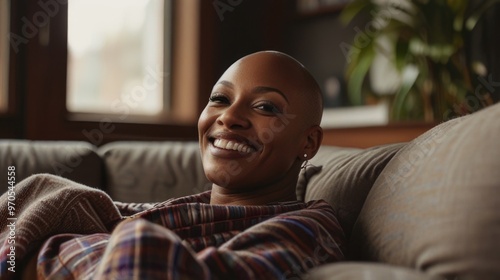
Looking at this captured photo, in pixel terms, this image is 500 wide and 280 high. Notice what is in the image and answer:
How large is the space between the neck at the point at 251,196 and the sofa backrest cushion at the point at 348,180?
0.12 meters

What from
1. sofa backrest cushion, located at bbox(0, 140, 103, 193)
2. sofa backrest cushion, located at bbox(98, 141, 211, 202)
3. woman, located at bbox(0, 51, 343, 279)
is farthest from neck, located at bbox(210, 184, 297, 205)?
sofa backrest cushion, located at bbox(0, 140, 103, 193)

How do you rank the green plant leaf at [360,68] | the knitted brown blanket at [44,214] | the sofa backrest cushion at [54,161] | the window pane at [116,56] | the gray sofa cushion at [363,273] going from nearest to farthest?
the gray sofa cushion at [363,273]
the knitted brown blanket at [44,214]
the sofa backrest cushion at [54,161]
the green plant leaf at [360,68]
the window pane at [116,56]

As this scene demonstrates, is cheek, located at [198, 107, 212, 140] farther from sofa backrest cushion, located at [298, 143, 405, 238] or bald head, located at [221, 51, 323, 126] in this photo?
sofa backrest cushion, located at [298, 143, 405, 238]

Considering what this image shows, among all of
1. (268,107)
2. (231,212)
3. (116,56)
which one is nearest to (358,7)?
(116,56)

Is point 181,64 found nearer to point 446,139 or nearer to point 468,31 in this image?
point 468,31

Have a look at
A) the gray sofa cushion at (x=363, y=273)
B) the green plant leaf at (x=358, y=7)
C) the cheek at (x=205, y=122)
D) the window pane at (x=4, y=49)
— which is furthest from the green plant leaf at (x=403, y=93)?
the gray sofa cushion at (x=363, y=273)

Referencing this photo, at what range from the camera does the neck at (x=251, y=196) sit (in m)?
1.13

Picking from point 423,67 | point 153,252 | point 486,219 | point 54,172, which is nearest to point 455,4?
point 423,67

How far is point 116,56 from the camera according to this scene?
284cm

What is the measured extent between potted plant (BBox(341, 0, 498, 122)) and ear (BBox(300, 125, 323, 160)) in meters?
1.19

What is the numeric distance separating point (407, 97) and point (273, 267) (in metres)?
1.68

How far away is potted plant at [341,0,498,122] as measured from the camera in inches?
92.1

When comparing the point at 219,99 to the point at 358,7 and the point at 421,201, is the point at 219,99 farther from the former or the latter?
the point at 358,7

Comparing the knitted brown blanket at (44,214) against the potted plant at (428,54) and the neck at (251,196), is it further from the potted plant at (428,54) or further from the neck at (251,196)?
the potted plant at (428,54)
